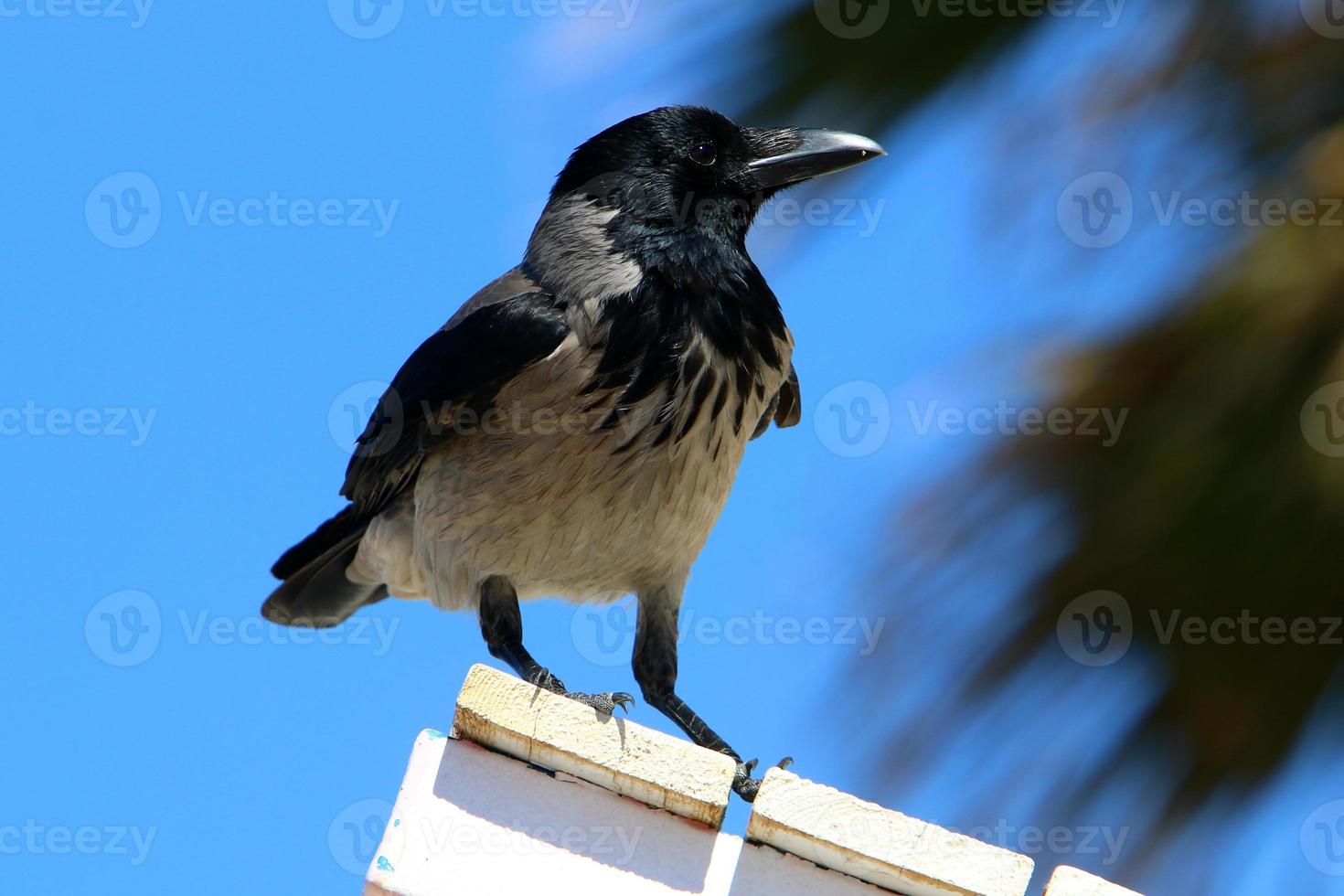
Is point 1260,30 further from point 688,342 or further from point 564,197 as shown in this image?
point 564,197

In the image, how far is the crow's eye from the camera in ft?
16.7

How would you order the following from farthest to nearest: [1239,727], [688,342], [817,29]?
[688,342], [817,29], [1239,727]

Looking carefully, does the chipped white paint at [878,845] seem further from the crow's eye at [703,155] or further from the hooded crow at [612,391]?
the crow's eye at [703,155]

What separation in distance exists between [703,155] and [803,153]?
389 millimetres

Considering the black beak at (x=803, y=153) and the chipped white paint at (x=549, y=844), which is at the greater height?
the black beak at (x=803, y=153)

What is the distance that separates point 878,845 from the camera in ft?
10.7

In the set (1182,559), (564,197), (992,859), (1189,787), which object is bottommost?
(992,859)

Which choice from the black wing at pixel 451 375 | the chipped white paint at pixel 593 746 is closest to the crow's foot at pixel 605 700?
the chipped white paint at pixel 593 746

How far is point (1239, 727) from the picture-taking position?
353cm

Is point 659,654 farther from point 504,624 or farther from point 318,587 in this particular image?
point 318,587

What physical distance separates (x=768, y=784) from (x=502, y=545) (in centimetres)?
164

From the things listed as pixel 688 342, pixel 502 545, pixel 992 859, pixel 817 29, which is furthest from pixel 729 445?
pixel 992 859

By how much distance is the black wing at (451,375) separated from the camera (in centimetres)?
486

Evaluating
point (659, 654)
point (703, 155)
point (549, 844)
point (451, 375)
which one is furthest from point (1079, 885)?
point (703, 155)
